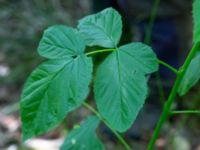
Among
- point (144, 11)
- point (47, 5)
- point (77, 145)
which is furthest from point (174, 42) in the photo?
point (77, 145)

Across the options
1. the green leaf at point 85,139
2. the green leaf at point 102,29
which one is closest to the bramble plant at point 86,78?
the green leaf at point 102,29

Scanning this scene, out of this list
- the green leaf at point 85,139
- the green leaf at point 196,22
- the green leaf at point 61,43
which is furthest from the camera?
the green leaf at point 85,139

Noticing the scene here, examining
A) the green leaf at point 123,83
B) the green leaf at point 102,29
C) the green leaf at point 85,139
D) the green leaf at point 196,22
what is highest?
the green leaf at point 196,22

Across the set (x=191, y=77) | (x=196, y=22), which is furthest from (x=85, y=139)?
(x=196, y=22)

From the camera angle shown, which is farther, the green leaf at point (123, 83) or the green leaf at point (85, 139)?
the green leaf at point (85, 139)

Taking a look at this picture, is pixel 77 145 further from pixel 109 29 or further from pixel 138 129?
pixel 138 129

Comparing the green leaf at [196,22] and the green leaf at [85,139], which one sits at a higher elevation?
the green leaf at [196,22]

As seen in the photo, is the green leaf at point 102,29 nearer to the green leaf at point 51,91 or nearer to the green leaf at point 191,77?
the green leaf at point 51,91
